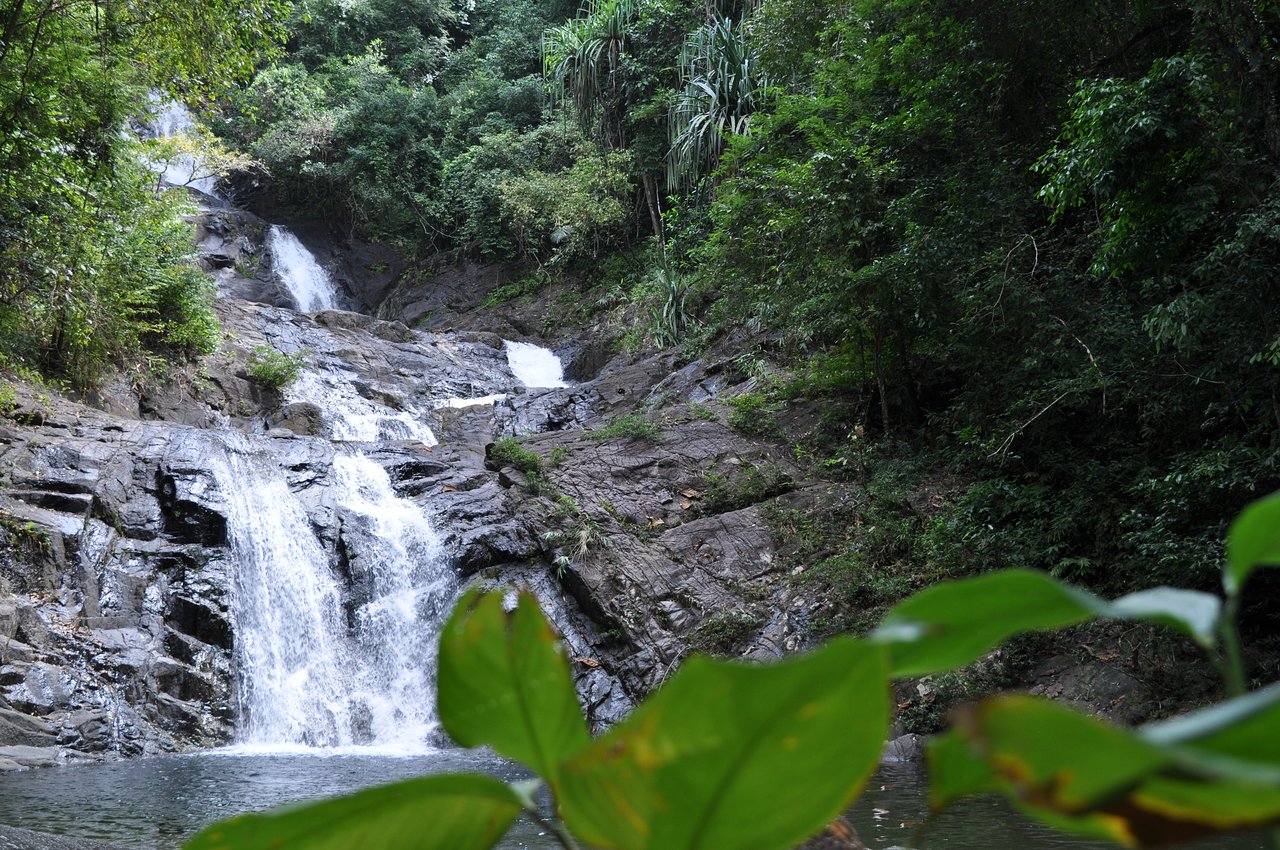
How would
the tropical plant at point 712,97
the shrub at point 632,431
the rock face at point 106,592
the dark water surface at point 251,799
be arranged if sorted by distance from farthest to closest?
the tropical plant at point 712,97 → the shrub at point 632,431 → the rock face at point 106,592 → the dark water surface at point 251,799

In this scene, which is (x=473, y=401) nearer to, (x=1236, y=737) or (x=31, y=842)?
(x=31, y=842)

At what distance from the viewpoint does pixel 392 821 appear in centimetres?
39

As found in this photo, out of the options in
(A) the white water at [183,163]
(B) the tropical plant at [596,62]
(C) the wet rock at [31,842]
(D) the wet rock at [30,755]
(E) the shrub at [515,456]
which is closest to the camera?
(C) the wet rock at [31,842]

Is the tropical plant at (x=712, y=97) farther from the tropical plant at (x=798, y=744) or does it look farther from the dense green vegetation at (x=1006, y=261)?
the tropical plant at (x=798, y=744)

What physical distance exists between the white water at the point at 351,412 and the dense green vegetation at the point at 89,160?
266cm

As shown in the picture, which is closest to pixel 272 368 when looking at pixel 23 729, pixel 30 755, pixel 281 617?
pixel 281 617

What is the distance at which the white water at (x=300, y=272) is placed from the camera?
72.8ft

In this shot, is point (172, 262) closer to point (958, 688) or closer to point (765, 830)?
Answer: point (958, 688)

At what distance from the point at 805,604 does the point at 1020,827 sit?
182 inches

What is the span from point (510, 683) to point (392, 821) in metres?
0.08

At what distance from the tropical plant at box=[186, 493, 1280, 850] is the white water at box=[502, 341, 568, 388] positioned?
1826 centimetres

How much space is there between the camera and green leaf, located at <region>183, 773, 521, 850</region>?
0.37 m

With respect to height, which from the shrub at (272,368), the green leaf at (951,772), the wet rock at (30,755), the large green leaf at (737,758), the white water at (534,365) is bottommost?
the green leaf at (951,772)

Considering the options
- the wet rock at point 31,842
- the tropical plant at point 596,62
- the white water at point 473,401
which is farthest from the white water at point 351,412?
the wet rock at point 31,842
